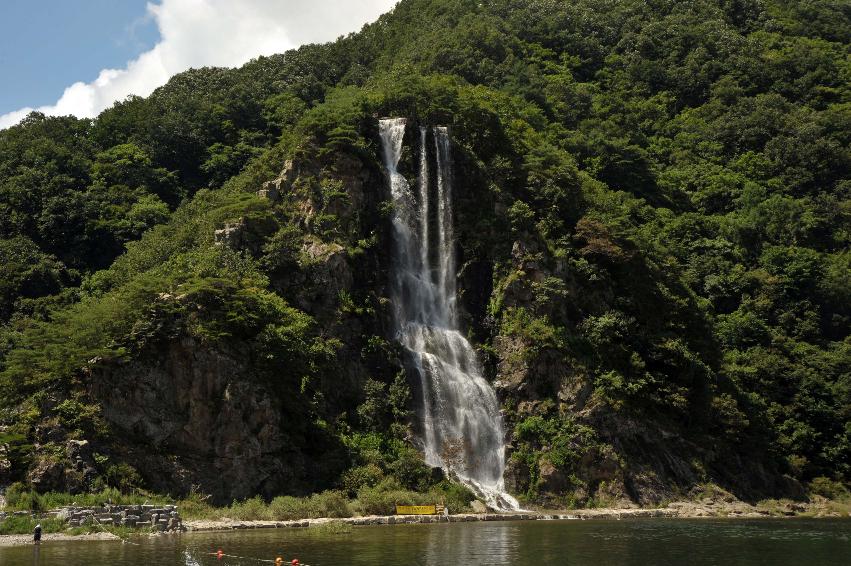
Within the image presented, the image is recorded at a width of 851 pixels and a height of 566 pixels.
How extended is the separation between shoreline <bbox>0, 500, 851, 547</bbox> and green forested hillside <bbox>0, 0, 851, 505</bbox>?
197 centimetres

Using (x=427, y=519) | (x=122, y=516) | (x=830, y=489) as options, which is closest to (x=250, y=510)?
(x=122, y=516)

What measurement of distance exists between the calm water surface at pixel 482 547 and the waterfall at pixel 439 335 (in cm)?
904

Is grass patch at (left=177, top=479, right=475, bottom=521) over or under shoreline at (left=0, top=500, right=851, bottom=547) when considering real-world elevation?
over

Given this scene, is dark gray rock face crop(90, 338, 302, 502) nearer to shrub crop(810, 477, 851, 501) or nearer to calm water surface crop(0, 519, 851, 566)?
calm water surface crop(0, 519, 851, 566)

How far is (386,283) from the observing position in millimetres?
54344

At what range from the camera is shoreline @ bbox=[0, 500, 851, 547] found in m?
33.3

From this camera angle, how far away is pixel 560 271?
54.8m

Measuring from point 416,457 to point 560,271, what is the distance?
1602 cm

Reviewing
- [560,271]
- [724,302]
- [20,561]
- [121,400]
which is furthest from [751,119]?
[20,561]

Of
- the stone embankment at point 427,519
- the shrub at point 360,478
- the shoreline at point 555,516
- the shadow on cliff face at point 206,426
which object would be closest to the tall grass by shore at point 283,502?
the shrub at point 360,478

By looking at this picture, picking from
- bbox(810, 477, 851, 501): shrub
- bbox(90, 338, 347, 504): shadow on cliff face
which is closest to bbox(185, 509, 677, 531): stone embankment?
bbox(90, 338, 347, 504): shadow on cliff face

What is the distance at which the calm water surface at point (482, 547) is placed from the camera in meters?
26.7

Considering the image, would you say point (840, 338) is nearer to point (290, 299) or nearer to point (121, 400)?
point (290, 299)

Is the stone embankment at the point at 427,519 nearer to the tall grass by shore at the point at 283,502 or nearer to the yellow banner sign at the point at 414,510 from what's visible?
the yellow banner sign at the point at 414,510
